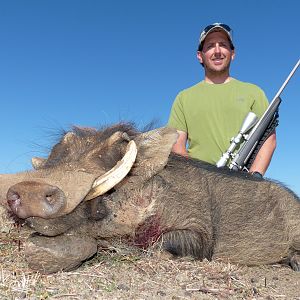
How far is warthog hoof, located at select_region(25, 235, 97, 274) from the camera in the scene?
363cm

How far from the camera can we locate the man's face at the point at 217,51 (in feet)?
23.4

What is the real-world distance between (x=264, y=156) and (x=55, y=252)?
3663 mm

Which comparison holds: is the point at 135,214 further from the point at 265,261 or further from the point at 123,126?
the point at 265,261

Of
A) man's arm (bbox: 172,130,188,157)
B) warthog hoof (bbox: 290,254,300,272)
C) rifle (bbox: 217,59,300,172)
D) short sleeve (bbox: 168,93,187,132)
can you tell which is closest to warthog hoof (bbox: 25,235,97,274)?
warthog hoof (bbox: 290,254,300,272)

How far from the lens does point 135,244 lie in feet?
13.6

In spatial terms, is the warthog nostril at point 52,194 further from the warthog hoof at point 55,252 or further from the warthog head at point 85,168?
the warthog hoof at point 55,252

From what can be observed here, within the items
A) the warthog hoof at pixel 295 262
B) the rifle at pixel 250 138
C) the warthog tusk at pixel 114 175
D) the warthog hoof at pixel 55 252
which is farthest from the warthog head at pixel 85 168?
the rifle at pixel 250 138

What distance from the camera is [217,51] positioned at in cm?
716

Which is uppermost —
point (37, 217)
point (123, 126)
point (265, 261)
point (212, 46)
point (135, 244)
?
point (212, 46)

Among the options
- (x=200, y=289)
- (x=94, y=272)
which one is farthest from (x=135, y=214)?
(x=200, y=289)

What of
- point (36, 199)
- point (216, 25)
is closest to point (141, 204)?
point (36, 199)

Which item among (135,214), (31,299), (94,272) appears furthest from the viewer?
(135,214)

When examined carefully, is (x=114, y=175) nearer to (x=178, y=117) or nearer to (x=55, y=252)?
(x=55, y=252)

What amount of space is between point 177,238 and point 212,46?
143 inches
